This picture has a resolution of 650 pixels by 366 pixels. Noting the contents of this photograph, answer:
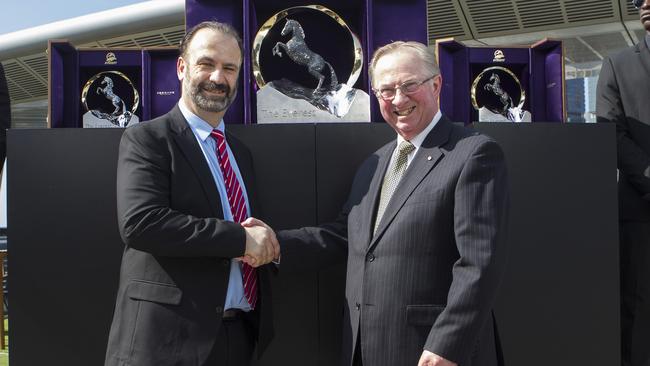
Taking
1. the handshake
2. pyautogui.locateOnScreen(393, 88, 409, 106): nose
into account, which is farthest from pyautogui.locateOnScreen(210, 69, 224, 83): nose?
pyautogui.locateOnScreen(393, 88, 409, 106): nose

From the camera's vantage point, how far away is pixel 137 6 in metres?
6.57

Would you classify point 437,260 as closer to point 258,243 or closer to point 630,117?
point 258,243

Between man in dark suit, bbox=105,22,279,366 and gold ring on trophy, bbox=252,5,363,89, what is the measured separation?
526 mm

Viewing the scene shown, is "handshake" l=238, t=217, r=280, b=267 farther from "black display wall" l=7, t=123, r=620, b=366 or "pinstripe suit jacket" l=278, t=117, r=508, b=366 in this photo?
"black display wall" l=7, t=123, r=620, b=366

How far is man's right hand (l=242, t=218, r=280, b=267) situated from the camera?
5.79ft

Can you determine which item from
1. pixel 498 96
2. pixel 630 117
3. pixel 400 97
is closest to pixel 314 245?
pixel 400 97

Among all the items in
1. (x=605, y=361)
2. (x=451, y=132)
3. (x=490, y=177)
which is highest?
(x=451, y=132)

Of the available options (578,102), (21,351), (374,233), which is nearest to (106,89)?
(21,351)

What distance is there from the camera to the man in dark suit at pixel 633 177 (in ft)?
8.03

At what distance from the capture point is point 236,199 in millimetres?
1940

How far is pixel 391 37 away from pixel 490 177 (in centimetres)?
110

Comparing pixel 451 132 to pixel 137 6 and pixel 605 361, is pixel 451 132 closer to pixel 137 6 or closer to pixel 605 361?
pixel 605 361

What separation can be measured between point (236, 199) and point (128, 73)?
1006mm

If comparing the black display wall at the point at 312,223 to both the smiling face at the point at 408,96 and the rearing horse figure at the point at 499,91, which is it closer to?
the rearing horse figure at the point at 499,91
